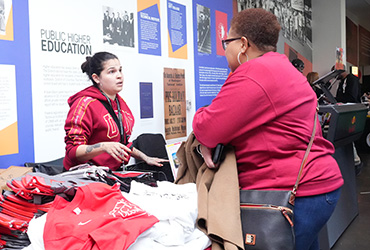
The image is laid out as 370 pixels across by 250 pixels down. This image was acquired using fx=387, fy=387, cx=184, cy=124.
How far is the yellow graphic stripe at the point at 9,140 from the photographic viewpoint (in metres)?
2.75

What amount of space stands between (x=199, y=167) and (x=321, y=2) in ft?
27.3

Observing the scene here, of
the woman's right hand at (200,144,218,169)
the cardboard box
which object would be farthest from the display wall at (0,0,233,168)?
the woman's right hand at (200,144,218,169)

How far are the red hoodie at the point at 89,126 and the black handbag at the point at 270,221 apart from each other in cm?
121

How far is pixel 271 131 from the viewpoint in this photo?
133 cm

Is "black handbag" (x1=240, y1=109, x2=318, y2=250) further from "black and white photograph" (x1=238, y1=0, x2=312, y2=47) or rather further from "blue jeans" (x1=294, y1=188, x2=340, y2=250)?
"black and white photograph" (x1=238, y1=0, x2=312, y2=47)

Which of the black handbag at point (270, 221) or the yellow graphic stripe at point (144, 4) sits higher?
the yellow graphic stripe at point (144, 4)

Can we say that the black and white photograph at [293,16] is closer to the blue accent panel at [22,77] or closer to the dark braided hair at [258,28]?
the blue accent panel at [22,77]

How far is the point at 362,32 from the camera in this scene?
12.9 m

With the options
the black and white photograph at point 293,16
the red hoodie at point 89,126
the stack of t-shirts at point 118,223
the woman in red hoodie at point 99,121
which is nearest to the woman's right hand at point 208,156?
the stack of t-shirts at point 118,223

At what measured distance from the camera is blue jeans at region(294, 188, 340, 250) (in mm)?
1357

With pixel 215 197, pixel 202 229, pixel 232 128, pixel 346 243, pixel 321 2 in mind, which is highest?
pixel 321 2

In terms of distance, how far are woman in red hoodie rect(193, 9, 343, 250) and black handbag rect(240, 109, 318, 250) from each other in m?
0.03

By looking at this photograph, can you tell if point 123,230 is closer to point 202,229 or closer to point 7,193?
point 202,229

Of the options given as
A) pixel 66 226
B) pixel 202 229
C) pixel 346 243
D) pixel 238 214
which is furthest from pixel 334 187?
pixel 346 243
